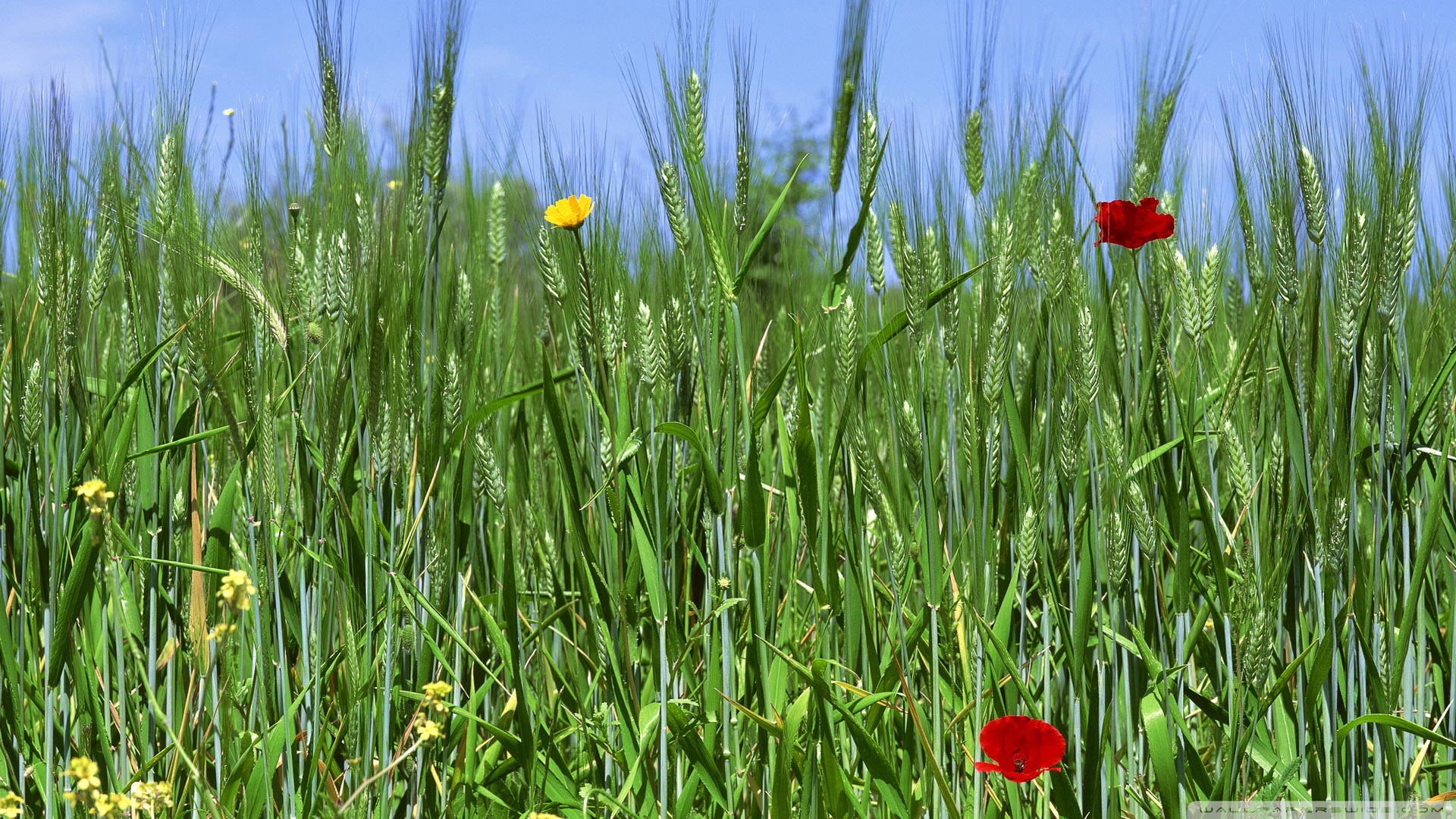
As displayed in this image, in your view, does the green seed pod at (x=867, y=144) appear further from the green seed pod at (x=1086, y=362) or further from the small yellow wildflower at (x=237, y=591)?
the small yellow wildflower at (x=237, y=591)

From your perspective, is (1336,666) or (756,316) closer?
(1336,666)

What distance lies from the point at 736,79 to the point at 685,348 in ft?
0.93

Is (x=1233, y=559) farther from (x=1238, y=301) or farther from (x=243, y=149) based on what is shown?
(x=243, y=149)

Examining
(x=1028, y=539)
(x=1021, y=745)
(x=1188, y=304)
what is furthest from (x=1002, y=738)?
(x=1188, y=304)

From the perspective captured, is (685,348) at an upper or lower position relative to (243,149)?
lower

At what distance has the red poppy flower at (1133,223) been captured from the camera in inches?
38.5

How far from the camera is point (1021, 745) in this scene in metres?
0.92

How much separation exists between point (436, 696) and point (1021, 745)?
1.83ft

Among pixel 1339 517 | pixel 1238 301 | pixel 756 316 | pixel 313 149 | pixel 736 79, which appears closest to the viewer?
pixel 1339 517

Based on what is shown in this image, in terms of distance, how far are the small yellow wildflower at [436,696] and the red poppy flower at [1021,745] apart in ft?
1.65

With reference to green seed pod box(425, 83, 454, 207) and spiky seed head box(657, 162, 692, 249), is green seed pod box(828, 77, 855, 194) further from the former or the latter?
green seed pod box(425, 83, 454, 207)

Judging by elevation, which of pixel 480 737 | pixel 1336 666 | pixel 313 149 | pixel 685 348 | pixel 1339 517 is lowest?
pixel 480 737

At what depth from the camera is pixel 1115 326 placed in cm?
111

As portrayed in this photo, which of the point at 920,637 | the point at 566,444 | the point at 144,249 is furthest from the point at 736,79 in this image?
the point at 144,249
